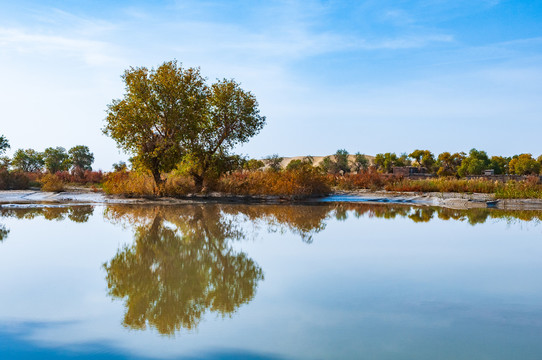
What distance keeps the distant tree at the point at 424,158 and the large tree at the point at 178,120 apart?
146 ft

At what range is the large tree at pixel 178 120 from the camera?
18.2 metres

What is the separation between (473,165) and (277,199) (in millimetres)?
48546

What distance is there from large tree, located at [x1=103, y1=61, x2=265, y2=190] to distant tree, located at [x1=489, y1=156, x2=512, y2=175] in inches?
2304

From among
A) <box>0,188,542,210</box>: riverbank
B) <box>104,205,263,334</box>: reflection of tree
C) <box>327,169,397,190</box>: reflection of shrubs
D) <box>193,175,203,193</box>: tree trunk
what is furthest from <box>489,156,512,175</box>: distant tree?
<box>104,205,263,334</box>: reflection of tree

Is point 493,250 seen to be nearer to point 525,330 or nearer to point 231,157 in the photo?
point 525,330

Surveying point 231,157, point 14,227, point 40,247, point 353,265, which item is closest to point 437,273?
point 353,265

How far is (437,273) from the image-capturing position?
611 centimetres

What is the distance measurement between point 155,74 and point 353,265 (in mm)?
14299

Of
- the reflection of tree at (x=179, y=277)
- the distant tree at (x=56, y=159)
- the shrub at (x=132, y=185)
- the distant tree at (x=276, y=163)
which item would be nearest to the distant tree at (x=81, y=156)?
the distant tree at (x=56, y=159)

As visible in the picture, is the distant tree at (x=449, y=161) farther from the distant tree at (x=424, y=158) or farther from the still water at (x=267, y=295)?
the still water at (x=267, y=295)

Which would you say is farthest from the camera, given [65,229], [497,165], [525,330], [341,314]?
[497,165]

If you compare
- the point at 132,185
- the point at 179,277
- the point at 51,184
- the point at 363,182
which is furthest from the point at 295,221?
the point at 363,182

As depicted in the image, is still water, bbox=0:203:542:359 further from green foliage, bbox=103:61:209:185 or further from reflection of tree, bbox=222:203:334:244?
green foliage, bbox=103:61:209:185

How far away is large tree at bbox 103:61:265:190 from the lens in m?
18.2
